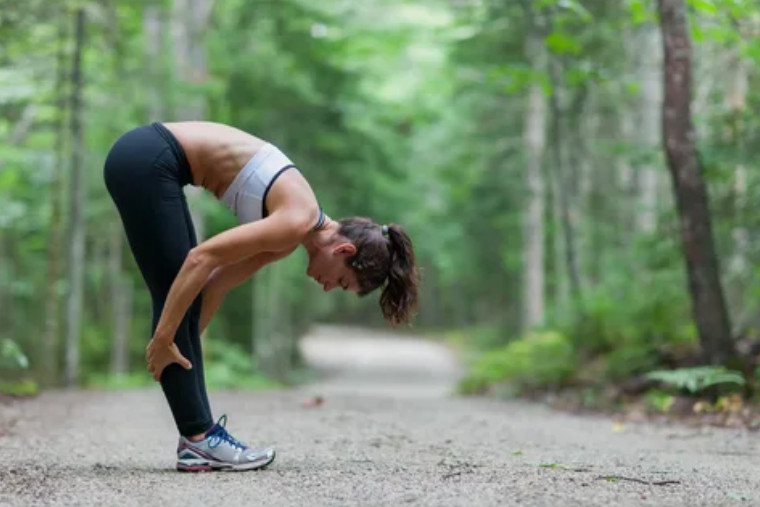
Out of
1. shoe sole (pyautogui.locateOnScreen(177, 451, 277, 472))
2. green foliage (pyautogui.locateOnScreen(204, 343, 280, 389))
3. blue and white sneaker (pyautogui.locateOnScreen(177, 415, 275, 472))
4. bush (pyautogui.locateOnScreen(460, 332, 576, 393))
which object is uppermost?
blue and white sneaker (pyautogui.locateOnScreen(177, 415, 275, 472))

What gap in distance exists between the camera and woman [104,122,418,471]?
4.13m

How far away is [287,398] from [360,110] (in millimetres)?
11544

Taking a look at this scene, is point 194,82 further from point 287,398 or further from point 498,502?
point 498,502

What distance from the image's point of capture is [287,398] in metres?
11.1

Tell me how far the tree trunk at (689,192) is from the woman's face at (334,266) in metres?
5.24

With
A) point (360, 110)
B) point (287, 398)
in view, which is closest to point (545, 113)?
point (360, 110)

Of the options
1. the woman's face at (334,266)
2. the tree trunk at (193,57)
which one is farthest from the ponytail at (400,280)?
the tree trunk at (193,57)

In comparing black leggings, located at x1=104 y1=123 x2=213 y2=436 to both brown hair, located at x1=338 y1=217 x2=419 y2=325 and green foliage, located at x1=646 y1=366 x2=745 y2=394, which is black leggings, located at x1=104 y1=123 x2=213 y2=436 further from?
green foliage, located at x1=646 y1=366 x2=745 y2=394

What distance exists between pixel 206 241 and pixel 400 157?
21.0 metres

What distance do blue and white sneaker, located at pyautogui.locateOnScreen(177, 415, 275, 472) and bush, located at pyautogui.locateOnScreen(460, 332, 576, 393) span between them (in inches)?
298

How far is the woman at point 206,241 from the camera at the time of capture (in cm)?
413

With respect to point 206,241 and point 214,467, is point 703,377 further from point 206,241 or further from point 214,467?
point 206,241

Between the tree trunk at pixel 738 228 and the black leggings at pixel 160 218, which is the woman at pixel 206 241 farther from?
the tree trunk at pixel 738 228

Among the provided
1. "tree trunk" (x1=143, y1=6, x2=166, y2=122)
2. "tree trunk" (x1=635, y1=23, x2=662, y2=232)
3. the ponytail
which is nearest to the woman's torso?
the ponytail
